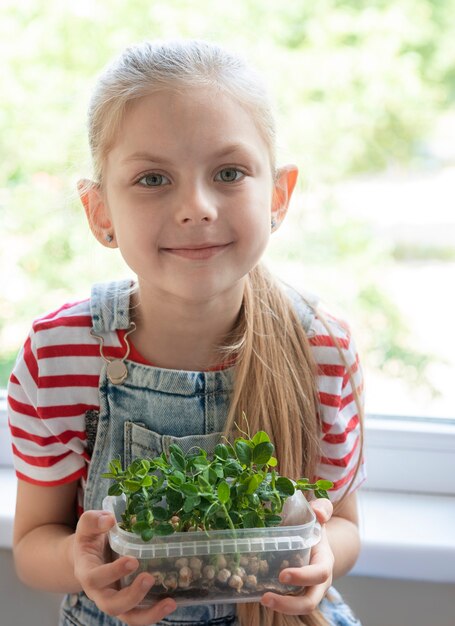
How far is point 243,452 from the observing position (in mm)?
832

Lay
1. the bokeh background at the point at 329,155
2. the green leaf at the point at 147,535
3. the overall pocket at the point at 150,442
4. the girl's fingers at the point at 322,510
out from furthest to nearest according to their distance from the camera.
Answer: the bokeh background at the point at 329,155, the overall pocket at the point at 150,442, the girl's fingers at the point at 322,510, the green leaf at the point at 147,535

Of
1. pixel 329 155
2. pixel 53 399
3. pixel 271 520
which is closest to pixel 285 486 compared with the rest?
pixel 271 520

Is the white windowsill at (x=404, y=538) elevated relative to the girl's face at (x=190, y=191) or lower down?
lower down

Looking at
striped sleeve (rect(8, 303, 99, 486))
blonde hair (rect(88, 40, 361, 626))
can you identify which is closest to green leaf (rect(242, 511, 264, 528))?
blonde hair (rect(88, 40, 361, 626))

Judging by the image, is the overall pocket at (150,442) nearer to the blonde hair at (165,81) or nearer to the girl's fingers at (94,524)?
the girl's fingers at (94,524)

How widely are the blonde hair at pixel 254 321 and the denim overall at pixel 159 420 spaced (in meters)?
0.03

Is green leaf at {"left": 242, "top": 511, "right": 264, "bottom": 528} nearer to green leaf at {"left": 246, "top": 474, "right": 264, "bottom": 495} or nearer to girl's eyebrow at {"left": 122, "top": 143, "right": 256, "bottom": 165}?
green leaf at {"left": 246, "top": 474, "right": 264, "bottom": 495}

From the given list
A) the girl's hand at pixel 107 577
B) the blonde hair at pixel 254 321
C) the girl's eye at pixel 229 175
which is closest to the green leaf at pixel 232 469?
the girl's hand at pixel 107 577

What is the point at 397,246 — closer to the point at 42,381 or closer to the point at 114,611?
the point at 42,381

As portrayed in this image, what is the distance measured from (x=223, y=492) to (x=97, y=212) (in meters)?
0.45

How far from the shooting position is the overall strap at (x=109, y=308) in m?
1.11

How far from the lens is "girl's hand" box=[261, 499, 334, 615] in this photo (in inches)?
32.6

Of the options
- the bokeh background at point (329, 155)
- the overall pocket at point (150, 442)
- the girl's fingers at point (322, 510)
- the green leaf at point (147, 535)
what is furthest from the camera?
the bokeh background at point (329, 155)

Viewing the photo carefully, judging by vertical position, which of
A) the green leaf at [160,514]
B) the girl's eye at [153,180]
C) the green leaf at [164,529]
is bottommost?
the green leaf at [164,529]
